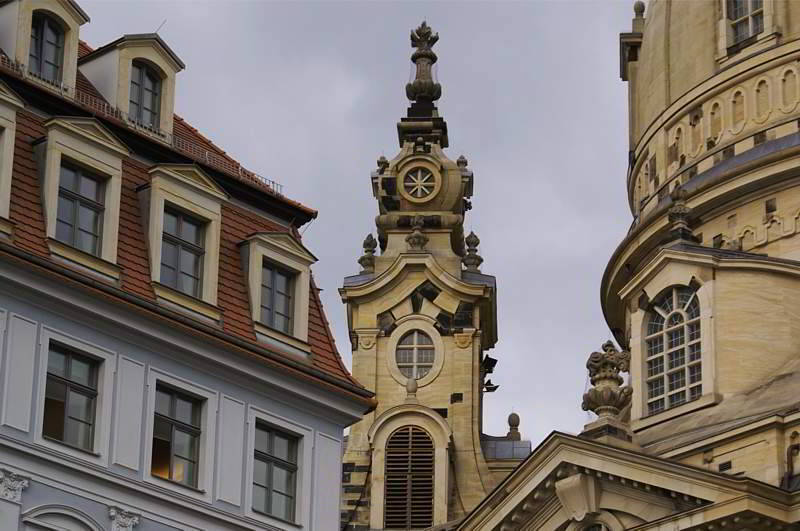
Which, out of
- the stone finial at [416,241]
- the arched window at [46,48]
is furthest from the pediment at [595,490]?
the stone finial at [416,241]

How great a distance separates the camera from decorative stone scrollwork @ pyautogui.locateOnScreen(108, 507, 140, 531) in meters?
27.8

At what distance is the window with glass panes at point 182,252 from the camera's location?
2994 cm

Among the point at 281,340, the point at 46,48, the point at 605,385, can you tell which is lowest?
the point at 281,340

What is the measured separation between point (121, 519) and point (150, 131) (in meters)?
5.79

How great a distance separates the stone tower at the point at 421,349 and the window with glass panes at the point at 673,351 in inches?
447

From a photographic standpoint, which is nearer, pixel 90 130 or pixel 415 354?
pixel 90 130

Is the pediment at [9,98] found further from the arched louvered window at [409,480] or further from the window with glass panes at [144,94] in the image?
the arched louvered window at [409,480]

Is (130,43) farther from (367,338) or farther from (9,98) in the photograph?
(367,338)

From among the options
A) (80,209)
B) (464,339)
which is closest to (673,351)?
(464,339)

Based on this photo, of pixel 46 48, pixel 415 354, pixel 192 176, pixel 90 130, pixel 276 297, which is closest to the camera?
pixel 90 130

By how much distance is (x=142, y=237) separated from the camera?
97.5 ft

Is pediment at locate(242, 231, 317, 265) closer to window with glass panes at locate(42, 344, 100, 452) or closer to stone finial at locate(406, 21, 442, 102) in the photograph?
window with glass panes at locate(42, 344, 100, 452)

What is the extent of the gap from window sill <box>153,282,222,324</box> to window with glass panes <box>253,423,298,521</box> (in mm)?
1485

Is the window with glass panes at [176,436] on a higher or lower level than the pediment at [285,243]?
lower
